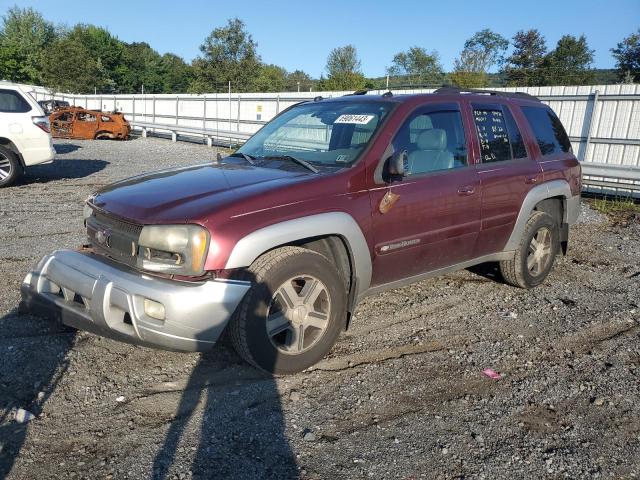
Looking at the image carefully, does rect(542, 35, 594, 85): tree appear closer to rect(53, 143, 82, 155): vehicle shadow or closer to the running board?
rect(53, 143, 82, 155): vehicle shadow

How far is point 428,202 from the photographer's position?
398 centimetres

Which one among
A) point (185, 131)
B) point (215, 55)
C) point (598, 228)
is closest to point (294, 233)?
point (598, 228)

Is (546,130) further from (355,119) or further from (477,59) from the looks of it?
(477,59)

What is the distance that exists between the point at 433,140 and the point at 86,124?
2129 centimetres

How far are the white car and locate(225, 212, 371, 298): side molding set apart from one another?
893cm

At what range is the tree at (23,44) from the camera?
188ft

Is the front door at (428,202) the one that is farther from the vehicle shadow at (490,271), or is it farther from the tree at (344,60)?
the tree at (344,60)

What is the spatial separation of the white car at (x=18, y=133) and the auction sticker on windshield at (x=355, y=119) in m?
8.26

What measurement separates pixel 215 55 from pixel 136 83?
3916 cm

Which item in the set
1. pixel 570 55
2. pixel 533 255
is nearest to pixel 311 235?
pixel 533 255

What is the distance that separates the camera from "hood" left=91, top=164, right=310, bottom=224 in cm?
313

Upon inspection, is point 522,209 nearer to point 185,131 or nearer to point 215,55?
point 185,131

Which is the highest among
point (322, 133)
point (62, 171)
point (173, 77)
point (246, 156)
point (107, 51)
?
point (107, 51)

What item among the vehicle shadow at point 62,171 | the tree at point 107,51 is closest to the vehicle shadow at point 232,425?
the vehicle shadow at point 62,171
